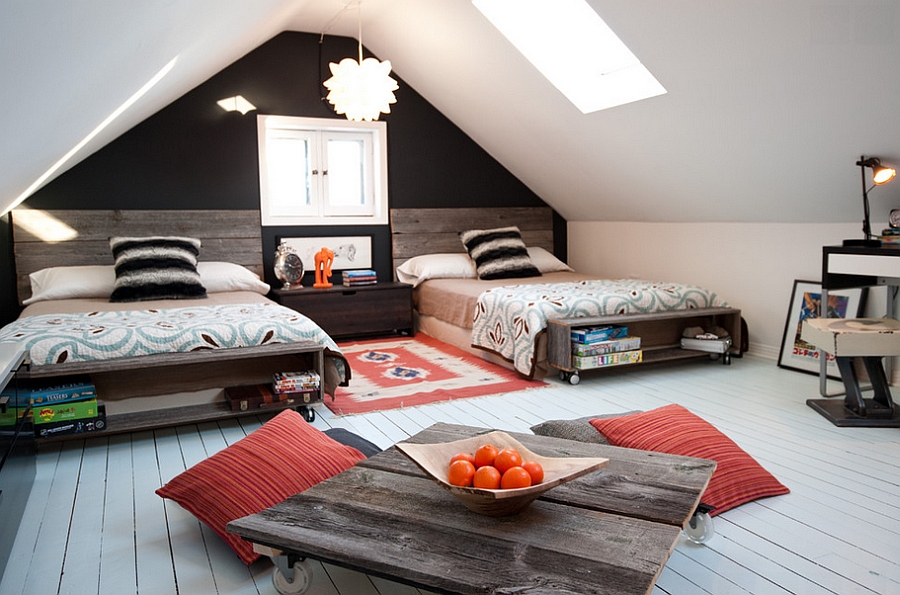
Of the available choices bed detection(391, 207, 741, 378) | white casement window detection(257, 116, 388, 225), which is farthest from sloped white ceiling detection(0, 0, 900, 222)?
bed detection(391, 207, 741, 378)

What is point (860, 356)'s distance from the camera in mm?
3256

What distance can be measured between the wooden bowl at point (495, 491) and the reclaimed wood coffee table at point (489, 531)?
1.7 inches

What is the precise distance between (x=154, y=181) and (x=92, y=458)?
2783mm

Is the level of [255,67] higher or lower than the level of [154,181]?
higher

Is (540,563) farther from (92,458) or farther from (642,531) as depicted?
(92,458)

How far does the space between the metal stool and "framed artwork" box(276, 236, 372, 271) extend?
3.53 meters

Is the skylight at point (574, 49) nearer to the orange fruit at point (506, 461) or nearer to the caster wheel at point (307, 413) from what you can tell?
the caster wheel at point (307, 413)

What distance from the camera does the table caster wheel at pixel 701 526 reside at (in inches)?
81.1

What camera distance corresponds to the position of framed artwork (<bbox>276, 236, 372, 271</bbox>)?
5.64 metres

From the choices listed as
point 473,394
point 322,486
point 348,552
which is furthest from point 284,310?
point 348,552

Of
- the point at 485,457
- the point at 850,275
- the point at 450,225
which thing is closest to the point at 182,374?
the point at 485,457

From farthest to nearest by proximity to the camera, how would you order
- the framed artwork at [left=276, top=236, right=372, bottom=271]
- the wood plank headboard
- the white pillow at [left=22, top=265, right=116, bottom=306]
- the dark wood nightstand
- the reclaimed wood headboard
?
the reclaimed wood headboard
the framed artwork at [left=276, top=236, right=372, bottom=271]
the dark wood nightstand
the wood plank headboard
the white pillow at [left=22, top=265, right=116, bottom=306]

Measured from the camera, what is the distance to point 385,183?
5875 mm

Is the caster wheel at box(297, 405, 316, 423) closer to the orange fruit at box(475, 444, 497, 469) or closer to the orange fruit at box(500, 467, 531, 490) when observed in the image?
the orange fruit at box(475, 444, 497, 469)
